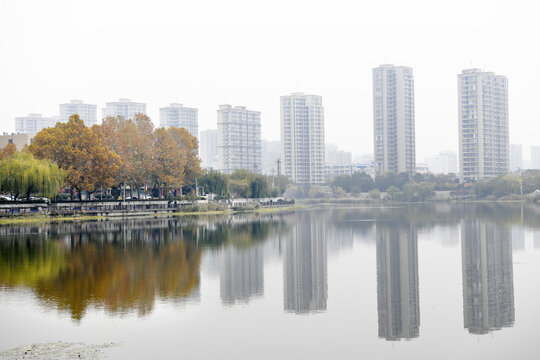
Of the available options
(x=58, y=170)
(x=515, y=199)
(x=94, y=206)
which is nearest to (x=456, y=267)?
(x=58, y=170)

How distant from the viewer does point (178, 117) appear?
18988 centimetres

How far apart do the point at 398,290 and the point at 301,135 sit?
149004 millimetres

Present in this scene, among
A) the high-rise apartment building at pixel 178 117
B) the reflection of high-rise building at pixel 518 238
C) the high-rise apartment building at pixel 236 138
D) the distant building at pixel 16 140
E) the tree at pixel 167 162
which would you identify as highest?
the high-rise apartment building at pixel 178 117

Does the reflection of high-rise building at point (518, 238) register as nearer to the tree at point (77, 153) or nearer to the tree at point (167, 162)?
the tree at point (77, 153)

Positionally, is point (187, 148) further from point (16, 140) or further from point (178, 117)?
point (178, 117)

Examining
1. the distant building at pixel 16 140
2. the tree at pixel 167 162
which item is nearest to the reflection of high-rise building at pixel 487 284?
the tree at pixel 167 162

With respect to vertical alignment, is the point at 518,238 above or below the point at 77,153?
below

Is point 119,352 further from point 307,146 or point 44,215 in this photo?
point 307,146

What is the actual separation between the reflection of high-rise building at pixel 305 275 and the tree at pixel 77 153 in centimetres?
2846

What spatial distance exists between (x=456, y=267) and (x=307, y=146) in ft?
474

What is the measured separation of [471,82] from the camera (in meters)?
145

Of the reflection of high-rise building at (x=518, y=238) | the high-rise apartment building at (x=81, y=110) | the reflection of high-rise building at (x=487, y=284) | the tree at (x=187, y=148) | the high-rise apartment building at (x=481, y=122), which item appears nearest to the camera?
the reflection of high-rise building at (x=487, y=284)

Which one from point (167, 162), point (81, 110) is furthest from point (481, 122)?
point (81, 110)

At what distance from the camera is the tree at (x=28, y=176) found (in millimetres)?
50916
